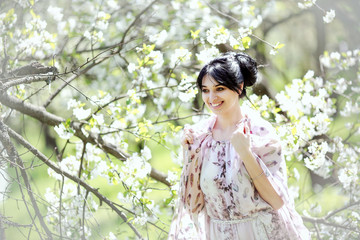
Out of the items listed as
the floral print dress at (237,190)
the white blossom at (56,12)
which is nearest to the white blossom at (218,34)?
the floral print dress at (237,190)

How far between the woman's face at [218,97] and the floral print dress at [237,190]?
0.10m

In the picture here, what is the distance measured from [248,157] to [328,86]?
1.89 metres

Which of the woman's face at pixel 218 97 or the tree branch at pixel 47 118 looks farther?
the tree branch at pixel 47 118

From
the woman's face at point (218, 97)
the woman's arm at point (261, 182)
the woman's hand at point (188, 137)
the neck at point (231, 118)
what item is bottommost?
the woman's arm at point (261, 182)

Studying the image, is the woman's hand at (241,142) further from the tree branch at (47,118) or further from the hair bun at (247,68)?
the tree branch at (47,118)

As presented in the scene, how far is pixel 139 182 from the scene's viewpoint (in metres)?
2.53

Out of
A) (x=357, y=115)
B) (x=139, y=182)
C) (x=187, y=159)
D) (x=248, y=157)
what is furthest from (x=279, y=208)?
(x=357, y=115)

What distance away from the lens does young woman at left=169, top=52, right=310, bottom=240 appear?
60.2 inches

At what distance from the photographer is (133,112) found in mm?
2484

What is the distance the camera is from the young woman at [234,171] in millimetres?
1528

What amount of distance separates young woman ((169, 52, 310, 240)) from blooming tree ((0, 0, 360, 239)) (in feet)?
2.12

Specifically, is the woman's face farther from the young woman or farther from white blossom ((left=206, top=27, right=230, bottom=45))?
white blossom ((left=206, top=27, right=230, bottom=45))

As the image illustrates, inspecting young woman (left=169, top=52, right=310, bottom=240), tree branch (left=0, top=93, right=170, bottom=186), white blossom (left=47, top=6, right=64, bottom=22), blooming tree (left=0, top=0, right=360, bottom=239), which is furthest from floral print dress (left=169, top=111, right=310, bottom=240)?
white blossom (left=47, top=6, right=64, bottom=22)

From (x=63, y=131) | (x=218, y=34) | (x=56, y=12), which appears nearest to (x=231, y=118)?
(x=218, y=34)
